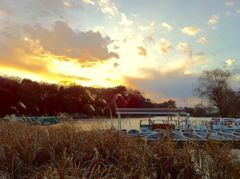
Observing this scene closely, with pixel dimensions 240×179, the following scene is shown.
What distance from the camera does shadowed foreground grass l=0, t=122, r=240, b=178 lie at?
19.6 ft

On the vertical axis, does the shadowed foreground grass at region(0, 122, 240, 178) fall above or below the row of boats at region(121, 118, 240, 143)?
below

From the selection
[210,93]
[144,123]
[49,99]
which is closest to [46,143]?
[144,123]

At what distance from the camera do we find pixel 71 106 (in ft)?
185

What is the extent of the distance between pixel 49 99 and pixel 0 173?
54.8m

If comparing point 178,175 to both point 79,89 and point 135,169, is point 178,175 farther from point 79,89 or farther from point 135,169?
point 79,89

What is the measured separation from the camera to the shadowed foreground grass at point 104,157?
5.98 metres

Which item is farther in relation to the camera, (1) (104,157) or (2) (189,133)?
(2) (189,133)

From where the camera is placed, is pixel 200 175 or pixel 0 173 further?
pixel 0 173

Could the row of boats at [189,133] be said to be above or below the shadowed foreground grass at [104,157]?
above

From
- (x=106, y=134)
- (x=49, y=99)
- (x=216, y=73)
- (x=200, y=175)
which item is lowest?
(x=200, y=175)

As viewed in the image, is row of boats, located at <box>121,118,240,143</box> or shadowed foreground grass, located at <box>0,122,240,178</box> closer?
shadowed foreground grass, located at <box>0,122,240,178</box>

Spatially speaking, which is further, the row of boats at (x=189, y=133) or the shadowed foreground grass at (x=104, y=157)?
the row of boats at (x=189, y=133)

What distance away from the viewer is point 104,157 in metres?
7.95

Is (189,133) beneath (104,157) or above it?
above
